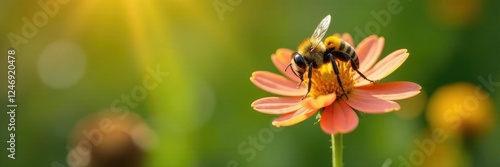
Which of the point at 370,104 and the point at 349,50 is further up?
the point at 349,50

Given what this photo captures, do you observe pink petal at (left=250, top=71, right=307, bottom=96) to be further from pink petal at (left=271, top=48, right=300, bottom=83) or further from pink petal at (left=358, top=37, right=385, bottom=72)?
pink petal at (left=358, top=37, right=385, bottom=72)

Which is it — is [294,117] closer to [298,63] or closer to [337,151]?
[337,151]

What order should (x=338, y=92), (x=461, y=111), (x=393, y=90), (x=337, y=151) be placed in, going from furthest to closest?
(x=461, y=111) → (x=338, y=92) → (x=393, y=90) → (x=337, y=151)

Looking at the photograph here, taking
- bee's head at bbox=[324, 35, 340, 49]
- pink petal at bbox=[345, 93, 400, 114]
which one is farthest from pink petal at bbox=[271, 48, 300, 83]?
pink petal at bbox=[345, 93, 400, 114]

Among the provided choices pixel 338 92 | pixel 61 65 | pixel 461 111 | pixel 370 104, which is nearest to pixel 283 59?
pixel 338 92

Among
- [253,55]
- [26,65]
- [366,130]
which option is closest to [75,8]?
[26,65]

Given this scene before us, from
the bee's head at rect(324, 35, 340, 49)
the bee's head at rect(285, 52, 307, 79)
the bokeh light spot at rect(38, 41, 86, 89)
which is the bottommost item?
the bee's head at rect(285, 52, 307, 79)
